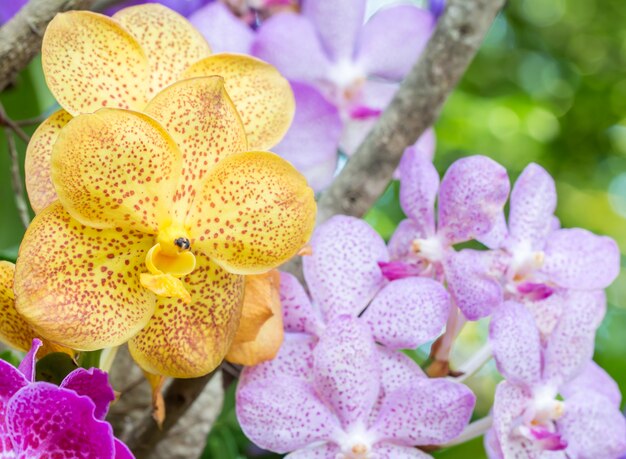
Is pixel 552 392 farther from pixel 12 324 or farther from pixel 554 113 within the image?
pixel 554 113

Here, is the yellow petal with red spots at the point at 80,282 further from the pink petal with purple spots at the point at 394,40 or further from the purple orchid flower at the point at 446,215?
the pink petal with purple spots at the point at 394,40

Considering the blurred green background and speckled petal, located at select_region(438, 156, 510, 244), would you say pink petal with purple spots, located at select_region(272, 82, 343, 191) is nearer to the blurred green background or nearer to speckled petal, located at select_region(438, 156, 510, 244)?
speckled petal, located at select_region(438, 156, 510, 244)

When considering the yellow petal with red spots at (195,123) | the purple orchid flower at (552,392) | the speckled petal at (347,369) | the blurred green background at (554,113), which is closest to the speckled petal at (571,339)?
the purple orchid flower at (552,392)

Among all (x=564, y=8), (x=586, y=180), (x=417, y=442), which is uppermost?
(x=417, y=442)

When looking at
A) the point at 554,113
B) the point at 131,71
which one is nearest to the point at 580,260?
the point at 131,71

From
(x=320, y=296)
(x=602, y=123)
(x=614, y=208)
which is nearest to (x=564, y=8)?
(x=602, y=123)

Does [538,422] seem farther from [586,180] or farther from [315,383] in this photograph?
[586,180]
